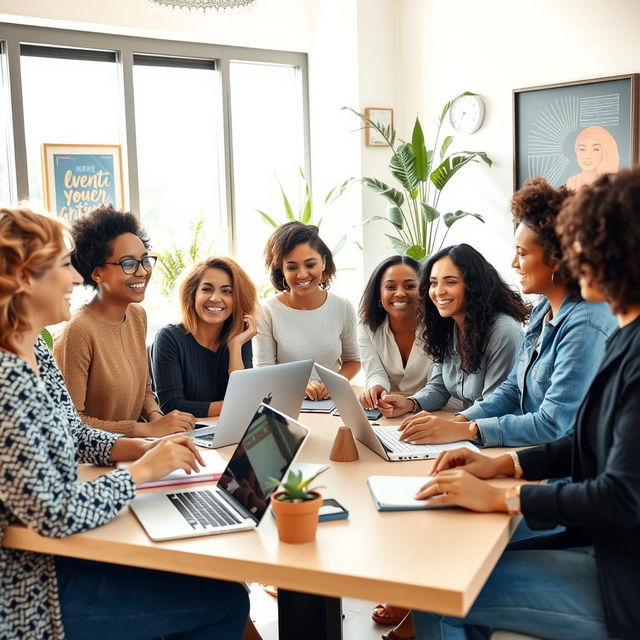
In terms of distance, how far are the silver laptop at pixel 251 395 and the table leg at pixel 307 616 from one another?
1.57ft

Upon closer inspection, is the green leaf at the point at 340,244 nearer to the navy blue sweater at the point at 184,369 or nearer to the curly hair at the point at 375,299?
the curly hair at the point at 375,299

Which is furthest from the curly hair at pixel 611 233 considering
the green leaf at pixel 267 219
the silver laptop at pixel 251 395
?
the green leaf at pixel 267 219

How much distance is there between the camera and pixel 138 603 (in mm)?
1703

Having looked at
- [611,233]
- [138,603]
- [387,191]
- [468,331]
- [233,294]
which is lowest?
[138,603]

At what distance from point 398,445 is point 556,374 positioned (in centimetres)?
45

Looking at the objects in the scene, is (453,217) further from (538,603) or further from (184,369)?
(538,603)

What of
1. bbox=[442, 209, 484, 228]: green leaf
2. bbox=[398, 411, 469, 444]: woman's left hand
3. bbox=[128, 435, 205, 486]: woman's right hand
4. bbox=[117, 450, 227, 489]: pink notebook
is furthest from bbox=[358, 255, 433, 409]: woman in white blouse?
bbox=[442, 209, 484, 228]: green leaf

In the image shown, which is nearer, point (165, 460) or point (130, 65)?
point (165, 460)

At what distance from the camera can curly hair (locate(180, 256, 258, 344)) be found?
9.63 ft

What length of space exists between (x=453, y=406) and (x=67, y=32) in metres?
3.16

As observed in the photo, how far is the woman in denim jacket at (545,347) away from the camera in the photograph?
2.01m

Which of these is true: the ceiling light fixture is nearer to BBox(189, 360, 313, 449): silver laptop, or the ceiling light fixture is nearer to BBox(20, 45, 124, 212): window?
BBox(189, 360, 313, 449): silver laptop

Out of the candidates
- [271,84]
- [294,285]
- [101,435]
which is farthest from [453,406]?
[271,84]

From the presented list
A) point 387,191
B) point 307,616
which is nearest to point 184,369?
point 307,616
